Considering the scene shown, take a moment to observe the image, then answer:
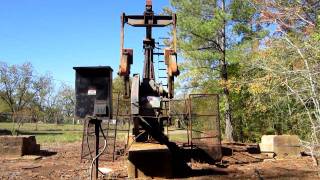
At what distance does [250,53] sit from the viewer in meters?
21.8

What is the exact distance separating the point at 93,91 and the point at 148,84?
1816mm

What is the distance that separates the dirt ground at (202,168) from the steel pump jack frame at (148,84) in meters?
1.55

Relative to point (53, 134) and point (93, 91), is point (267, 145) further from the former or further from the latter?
point (53, 134)

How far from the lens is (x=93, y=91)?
10445 millimetres

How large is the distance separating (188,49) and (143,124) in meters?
12.2

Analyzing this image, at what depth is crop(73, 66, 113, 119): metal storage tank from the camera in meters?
10.3

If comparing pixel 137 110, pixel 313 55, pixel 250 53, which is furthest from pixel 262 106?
pixel 313 55

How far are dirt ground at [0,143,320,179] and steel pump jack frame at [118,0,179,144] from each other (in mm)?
1546

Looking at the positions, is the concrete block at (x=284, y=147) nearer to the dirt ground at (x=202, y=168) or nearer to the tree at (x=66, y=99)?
the dirt ground at (x=202, y=168)

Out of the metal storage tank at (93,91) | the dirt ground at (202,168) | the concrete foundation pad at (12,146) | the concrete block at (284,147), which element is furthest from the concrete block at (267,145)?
the concrete foundation pad at (12,146)

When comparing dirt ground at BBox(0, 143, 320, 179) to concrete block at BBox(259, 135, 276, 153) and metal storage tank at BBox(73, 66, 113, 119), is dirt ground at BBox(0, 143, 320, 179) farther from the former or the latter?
metal storage tank at BBox(73, 66, 113, 119)

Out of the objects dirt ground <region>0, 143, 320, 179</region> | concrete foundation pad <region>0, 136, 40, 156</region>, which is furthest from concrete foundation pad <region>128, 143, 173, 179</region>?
concrete foundation pad <region>0, 136, 40, 156</region>

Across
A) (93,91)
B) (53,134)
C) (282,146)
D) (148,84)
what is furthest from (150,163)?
(53,134)

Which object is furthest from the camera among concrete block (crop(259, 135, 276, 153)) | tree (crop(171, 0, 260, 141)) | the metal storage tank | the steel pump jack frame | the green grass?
the green grass
